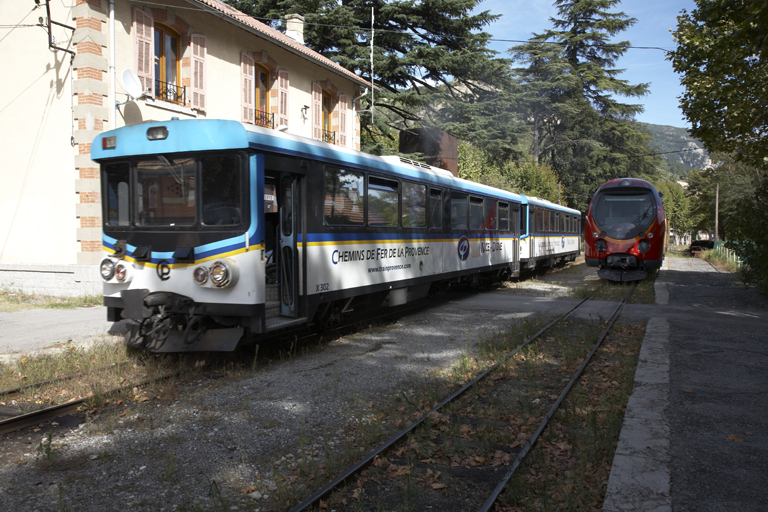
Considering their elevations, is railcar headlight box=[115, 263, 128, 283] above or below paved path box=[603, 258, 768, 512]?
above

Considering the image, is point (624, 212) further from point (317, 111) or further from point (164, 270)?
point (164, 270)

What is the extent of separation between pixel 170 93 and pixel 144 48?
1195 millimetres

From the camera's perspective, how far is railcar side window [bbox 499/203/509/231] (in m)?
15.4

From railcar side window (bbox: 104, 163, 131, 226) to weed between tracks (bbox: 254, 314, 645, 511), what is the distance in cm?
382

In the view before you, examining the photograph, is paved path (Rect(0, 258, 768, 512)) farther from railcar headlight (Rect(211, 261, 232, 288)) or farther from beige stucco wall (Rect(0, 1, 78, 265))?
railcar headlight (Rect(211, 261, 232, 288))

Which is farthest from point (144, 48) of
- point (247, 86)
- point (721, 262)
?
point (721, 262)

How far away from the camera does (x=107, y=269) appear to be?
6.80m

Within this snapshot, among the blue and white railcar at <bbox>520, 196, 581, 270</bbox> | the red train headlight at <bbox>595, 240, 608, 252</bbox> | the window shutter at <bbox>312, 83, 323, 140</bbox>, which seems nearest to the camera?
the red train headlight at <bbox>595, 240, 608, 252</bbox>

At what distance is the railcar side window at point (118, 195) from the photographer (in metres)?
6.79

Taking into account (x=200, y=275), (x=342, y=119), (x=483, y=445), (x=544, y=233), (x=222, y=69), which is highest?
(x=222, y=69)

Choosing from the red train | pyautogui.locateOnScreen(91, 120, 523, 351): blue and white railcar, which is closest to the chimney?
the red train

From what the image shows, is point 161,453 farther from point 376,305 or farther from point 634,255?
point 634,255

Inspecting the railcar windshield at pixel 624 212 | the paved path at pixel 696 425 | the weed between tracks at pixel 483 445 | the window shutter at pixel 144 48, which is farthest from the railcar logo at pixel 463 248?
the window shutter at pixel 144 48

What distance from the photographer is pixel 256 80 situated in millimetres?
17156
